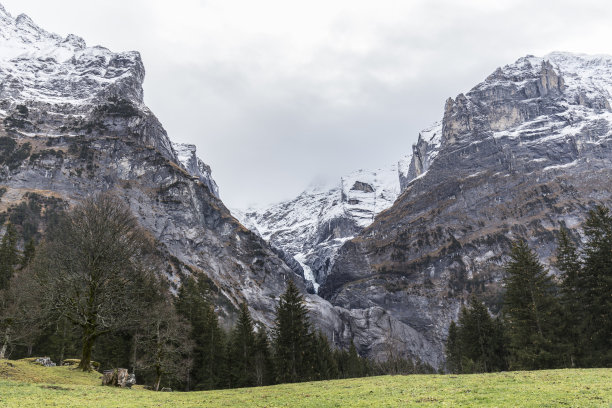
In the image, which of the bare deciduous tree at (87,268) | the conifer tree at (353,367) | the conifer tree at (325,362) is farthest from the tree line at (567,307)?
the conifer tree at (353,367)

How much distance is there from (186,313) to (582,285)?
51.1m

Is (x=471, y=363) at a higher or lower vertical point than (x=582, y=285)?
lower

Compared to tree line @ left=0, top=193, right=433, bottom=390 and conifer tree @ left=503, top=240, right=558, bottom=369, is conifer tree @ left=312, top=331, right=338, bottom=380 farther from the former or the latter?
conifer tree @ left=503, top=240, right=558, bottom=369

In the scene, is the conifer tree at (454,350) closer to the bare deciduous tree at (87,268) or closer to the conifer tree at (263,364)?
the conifer tree at (263,364)

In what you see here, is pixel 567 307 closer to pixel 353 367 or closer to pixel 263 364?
pixel 263 364

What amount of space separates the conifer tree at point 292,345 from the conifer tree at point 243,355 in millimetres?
5239

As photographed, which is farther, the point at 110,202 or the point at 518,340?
the point at 518,340

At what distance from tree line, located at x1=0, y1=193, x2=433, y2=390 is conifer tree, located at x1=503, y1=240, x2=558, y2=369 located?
27.9 meters

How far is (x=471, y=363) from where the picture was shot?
65062 mm

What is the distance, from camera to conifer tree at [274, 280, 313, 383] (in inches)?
2234

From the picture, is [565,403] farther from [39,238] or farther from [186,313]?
[39,238]

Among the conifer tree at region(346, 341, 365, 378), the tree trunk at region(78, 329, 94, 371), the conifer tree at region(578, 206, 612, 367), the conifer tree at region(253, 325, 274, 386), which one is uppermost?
the conifer tree at region(578, 206, 612, 367)

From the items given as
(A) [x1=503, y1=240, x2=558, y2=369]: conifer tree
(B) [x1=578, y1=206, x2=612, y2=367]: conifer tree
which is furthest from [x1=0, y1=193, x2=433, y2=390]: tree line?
(B) [x1=578, y1=206, x2=612, y2=367]: conifer tree

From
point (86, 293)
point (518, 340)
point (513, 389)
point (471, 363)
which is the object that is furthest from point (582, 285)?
point (86, 293)
